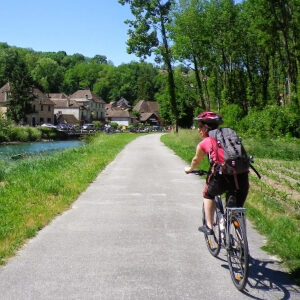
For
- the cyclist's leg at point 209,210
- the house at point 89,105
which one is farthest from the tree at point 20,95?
the cyclist's leg at point 209,210

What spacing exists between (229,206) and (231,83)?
4729cm

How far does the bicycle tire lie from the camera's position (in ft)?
15.3

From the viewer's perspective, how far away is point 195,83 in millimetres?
54906

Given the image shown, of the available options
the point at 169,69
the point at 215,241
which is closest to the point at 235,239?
the point at 215,241

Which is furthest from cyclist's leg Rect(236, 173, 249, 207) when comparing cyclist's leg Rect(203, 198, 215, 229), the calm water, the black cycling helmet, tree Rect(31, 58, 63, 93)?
tree Rect(31, 58, 63, 93)

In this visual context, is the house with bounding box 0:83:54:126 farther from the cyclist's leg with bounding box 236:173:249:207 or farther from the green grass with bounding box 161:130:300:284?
the cyclist's leg with bounding box 236:173:249:207

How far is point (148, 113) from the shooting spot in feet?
438

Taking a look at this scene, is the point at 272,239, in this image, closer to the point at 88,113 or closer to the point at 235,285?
the point at 235,285

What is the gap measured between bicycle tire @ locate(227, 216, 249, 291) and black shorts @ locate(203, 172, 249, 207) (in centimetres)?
32

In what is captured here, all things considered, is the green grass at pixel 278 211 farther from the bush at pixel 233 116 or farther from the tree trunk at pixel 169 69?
the tree trunk at pixel 169 69

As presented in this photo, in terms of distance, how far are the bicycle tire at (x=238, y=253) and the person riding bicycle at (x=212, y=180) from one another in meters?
0.35

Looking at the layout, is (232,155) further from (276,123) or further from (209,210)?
(276,123)

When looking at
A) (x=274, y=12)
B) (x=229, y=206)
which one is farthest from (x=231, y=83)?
(x=229, y=206)

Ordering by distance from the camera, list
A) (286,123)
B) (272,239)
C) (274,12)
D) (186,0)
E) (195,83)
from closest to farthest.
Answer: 1. (272,239)
2. (286,123)
3. (274,12)
4. (186,0)
5. (195,83)
